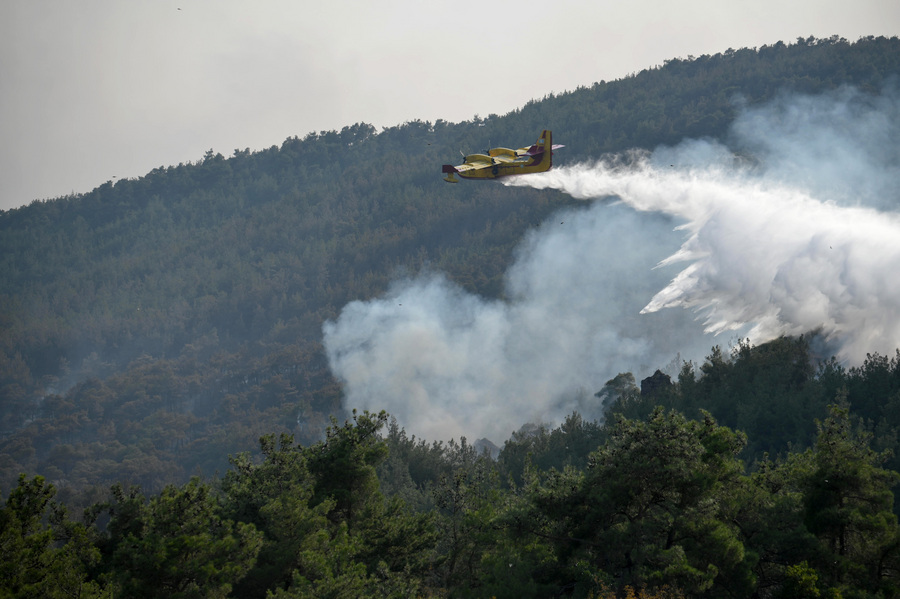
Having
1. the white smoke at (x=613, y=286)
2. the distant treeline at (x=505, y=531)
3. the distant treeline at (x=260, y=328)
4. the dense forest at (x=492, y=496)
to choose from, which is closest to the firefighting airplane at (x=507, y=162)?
the dense forest at (x=492, y=496)

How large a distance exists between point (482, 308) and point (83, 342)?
8704 centimetres

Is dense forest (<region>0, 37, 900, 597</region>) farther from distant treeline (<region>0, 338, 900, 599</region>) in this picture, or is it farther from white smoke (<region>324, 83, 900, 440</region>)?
white smoke (<region>324, 83, 900, 440</region>)

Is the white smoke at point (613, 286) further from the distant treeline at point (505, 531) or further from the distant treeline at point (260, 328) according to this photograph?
the distant treeline at point (505, 531)

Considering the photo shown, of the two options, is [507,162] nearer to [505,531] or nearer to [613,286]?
[505,531]

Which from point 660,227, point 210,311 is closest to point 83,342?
point 210,311

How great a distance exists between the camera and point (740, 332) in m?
116

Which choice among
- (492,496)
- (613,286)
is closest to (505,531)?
(492,496)

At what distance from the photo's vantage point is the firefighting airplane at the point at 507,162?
67875 mm

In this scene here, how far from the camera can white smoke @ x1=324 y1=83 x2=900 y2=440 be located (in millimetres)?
109812

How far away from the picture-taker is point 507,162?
69375mm

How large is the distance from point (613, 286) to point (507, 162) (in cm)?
8349

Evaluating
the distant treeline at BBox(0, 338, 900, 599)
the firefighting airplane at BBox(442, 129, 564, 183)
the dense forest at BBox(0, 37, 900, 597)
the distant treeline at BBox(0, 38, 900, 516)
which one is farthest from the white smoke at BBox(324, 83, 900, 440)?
the distant treeline at BBox(0, 338, 900, 599)

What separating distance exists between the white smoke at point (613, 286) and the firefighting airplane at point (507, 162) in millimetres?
26178

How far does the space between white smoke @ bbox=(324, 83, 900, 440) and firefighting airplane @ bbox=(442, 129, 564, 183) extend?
2618cm
